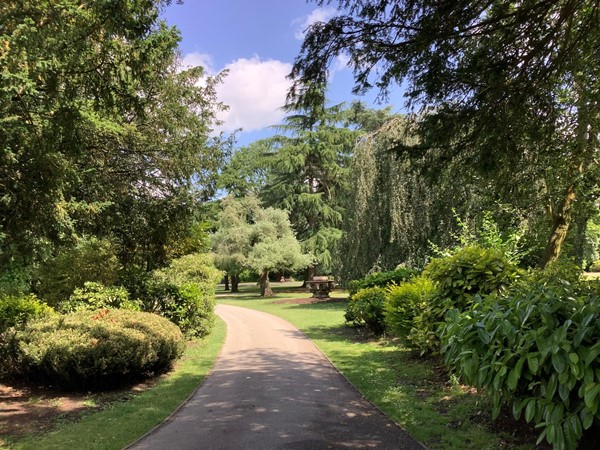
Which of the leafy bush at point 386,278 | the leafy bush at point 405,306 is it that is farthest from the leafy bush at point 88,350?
the leafy bush at point 386,278

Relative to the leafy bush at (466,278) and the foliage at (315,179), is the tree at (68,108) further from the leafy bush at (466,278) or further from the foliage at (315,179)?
the foliage at (315,179)

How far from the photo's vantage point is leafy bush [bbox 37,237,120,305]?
1148 centimetres

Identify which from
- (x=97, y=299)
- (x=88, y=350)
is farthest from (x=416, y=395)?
(x=97, y=299)

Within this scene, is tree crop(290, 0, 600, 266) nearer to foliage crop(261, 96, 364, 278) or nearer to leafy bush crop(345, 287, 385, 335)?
leafy bush crop(345, 287, 385, 335)

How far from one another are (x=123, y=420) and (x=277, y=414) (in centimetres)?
204

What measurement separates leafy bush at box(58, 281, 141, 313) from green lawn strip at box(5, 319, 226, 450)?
2585 millimetres

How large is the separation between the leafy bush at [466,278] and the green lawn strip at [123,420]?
4.26 meters

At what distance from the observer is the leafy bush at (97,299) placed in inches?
389

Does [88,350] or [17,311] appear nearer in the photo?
[88,350]

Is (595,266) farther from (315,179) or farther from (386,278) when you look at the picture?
(386,278)

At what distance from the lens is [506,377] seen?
3043 mm

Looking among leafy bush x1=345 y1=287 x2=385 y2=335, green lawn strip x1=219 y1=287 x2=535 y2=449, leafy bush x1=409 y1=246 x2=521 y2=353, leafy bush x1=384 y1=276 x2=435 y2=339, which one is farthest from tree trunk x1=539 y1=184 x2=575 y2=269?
leafy bush x1=345 y1=287 x2=385 y2=335

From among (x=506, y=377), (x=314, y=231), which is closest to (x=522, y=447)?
(x=506, y=377)

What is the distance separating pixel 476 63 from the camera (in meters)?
4.96
